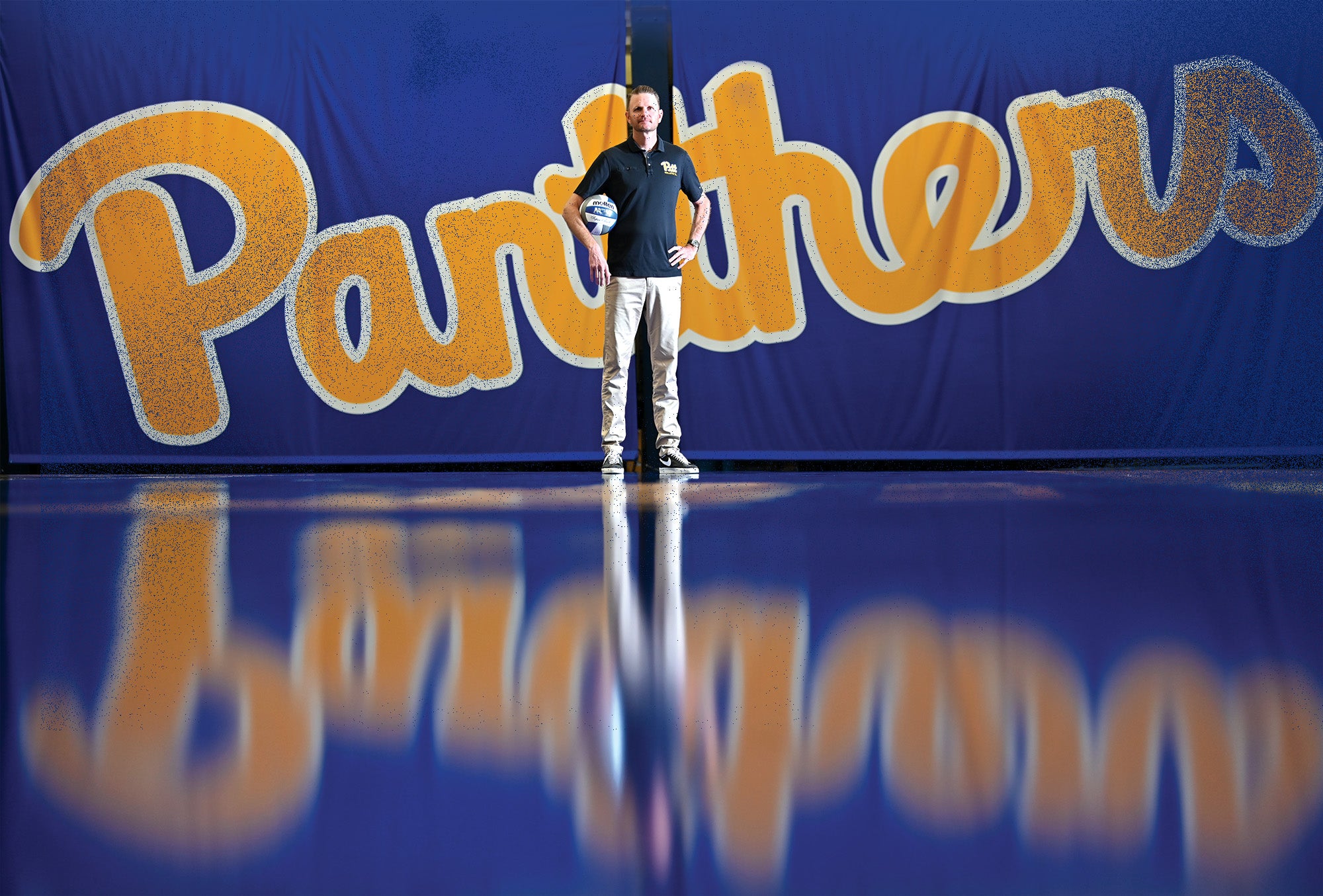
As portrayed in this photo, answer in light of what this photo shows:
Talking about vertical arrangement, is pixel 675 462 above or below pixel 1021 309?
below

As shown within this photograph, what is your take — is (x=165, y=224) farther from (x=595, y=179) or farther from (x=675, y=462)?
(x=675, y=462)

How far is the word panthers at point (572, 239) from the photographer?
401 centimetres

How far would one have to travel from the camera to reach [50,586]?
1343 millimetres

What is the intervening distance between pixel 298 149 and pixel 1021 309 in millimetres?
3037

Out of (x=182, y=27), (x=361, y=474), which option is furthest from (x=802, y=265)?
(x=182, y=27)

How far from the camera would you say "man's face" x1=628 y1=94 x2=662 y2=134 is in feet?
11.2

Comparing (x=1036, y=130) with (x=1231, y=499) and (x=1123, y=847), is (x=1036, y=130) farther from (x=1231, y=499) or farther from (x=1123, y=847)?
(x=1123, y=847)

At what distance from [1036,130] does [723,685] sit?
3.82 m

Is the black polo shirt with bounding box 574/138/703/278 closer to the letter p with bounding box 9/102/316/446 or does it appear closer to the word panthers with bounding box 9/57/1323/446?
the word panthers with bounding box 9/57/1323/446

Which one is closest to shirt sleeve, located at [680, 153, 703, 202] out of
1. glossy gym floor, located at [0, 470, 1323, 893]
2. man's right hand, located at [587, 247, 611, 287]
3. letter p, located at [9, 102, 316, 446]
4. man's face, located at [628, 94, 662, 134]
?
man's face, located at [628, 94, 662, 134]

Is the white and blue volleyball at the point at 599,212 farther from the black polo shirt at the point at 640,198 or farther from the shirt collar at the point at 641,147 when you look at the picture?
the shirt collar at the point at 641,147

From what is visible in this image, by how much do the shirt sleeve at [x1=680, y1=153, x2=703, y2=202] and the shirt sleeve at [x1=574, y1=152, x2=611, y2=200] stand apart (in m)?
0.27

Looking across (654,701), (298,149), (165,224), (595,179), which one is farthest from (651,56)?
(654,701)

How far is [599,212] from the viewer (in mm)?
3441
